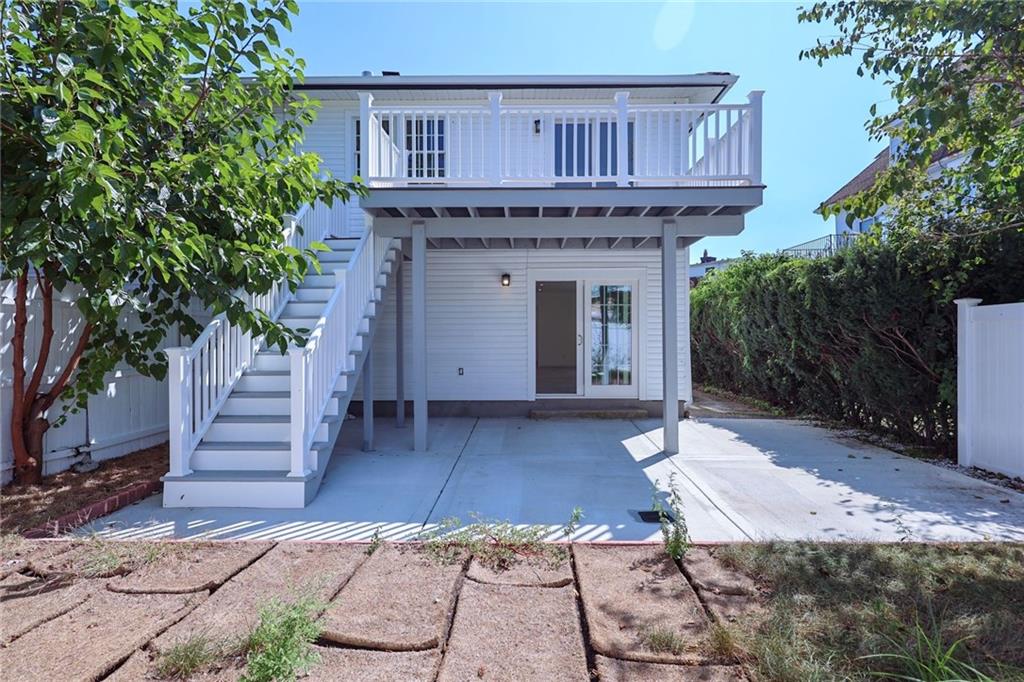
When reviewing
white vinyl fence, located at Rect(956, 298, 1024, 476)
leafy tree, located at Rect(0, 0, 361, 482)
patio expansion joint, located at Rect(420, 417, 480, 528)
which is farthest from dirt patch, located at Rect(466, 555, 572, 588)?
white vinyl fence, located at Rect(956, 298, 1024, 476)

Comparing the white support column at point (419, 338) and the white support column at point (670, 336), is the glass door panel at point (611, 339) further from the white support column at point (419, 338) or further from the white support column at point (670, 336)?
the white support column at point (419, 338)

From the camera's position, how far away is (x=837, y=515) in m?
3.87

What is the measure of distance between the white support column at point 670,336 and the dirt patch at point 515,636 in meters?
3.40

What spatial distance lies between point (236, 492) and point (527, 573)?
8.47ft

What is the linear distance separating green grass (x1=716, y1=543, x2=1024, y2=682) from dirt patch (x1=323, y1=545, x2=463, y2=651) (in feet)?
4.68

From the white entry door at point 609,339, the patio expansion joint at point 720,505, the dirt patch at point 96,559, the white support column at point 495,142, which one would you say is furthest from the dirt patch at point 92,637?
the white entry door at point 609,339

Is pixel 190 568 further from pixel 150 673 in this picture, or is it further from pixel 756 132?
pixel 756 132

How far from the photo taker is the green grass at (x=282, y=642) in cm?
198

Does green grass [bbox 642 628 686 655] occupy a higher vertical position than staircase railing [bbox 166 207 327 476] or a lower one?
lower

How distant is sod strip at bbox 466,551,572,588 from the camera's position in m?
2.83

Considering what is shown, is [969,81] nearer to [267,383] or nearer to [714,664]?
[714,664]

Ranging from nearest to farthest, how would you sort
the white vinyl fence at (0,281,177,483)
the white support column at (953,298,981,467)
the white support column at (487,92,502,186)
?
1. the white vinyl fence at (0,281,177,483)
2. the white support column at (953,298,981,467)
3. the white support column at (487,92,502,186)

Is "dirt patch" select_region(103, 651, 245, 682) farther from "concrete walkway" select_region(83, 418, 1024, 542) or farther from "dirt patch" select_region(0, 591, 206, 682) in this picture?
"concrete walkway" select_region(83, 418, 1024, 542)

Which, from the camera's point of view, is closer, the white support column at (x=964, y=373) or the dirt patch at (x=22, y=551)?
the dirt patch at (x=22, y=551)
